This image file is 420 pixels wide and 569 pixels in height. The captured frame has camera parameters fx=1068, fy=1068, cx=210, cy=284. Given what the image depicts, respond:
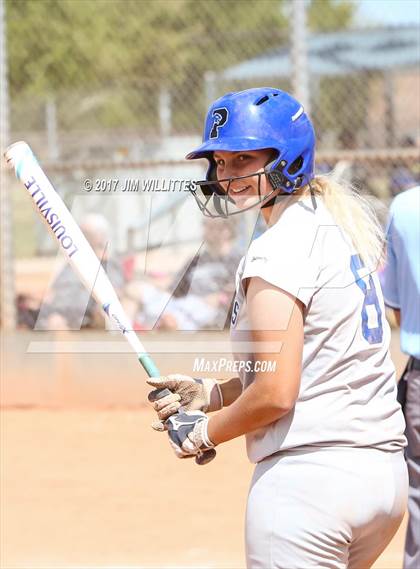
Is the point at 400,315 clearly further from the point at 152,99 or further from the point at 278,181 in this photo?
the point at 152,99

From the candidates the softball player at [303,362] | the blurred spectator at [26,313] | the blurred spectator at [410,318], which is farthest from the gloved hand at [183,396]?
the blurred spectator at [26,313]

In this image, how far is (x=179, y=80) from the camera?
16750 mm

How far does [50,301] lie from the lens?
8898 millimetres

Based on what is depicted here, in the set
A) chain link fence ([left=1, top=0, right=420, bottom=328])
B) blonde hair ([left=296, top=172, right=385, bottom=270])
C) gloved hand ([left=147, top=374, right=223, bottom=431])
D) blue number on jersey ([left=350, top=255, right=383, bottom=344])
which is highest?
chain link fence ([left=1, top=0, right=420, bottom=328])

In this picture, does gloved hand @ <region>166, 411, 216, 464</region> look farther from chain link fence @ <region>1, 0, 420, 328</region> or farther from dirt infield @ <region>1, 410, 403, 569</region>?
chain link fence @ <region>1, 0, 420, 328</region>

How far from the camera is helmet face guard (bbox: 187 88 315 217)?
2.79 m

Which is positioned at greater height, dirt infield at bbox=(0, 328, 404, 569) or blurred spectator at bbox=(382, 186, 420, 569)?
blurred spectator at bbox=(382, 186, 420, 569)

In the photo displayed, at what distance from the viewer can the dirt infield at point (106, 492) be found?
16.5 feet

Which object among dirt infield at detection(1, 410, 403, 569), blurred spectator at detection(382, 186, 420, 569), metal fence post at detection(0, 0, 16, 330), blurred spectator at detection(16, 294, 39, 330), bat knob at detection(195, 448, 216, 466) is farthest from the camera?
blurred spectator at detection(16, 294, 39, 330)

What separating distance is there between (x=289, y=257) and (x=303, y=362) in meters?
0.27

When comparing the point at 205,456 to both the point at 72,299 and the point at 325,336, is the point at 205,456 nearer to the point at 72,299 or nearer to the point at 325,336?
the point at 325,336

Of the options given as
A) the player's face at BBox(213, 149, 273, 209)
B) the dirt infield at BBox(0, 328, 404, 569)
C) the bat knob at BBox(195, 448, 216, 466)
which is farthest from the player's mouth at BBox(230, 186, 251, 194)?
the dirt infield at BBox(0, 328, 404, 569)

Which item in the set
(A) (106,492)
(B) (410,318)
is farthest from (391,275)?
(A) (106,492)

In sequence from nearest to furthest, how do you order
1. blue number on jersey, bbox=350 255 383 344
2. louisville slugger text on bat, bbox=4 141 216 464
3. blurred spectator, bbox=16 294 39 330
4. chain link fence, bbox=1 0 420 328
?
blue number on jersey, bbox=350 255 383 344 → louisville slugger text on bat, bbox=4 141 216 464 → blurred spectator, bbox=16 294 39 330 → chain link fence, bbox=1 0 420 328
